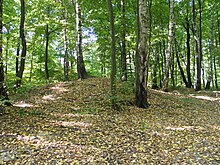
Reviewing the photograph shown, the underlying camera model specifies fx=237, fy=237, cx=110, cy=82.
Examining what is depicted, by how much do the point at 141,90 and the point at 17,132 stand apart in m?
5.43

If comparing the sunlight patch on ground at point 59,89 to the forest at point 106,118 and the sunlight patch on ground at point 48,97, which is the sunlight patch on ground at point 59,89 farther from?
the sunlight patch on ground at point 48,97

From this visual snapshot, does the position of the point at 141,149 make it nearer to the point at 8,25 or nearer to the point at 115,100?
the point at 115,100

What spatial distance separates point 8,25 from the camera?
63.7 feet

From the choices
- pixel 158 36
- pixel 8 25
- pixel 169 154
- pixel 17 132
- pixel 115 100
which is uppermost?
pixel 8 25

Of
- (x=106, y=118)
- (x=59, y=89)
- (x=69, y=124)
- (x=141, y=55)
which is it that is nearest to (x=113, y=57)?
(x=141, y=55)

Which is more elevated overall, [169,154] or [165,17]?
[165,17]

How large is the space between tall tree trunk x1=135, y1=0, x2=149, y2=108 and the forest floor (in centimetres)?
54

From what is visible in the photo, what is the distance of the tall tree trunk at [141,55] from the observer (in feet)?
31.5

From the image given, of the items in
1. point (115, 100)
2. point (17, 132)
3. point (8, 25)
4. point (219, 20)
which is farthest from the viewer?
point (219, 20)

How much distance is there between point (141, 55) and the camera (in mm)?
9797

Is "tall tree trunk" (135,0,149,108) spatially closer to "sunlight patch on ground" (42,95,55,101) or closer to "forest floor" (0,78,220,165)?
"forest floor" (0,78,220,165)

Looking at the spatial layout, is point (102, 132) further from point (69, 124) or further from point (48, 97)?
point (48, 97)

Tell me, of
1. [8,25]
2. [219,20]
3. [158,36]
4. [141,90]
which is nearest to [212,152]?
[141,90]

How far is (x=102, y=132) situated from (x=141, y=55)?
164 inches
